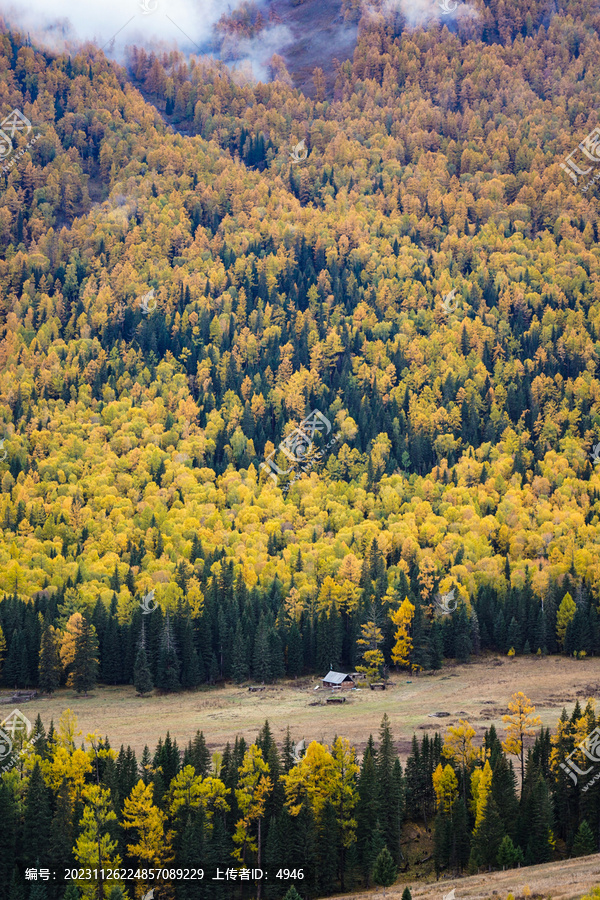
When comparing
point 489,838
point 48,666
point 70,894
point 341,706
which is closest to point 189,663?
point 48,666

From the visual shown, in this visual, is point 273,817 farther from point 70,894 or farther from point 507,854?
point 507,854

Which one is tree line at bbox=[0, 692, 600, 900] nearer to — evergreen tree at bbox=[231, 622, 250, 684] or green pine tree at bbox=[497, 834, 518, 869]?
green pine tree at bbox=[497, 834, 518, 869]

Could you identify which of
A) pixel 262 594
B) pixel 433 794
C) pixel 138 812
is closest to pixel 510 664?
pixel 262 594

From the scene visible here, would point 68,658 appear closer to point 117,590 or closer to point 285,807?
point 117,590

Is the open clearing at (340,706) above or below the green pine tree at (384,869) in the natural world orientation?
above

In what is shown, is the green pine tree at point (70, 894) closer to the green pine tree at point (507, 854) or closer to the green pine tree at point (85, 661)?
the green pine tree at point (507, 854)

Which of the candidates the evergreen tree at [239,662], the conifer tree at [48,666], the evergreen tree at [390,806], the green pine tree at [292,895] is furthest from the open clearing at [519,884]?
the conifer tree at [48,666]

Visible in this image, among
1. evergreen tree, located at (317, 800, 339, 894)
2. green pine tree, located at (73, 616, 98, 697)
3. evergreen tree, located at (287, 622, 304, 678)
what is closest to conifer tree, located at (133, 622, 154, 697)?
green pine tree, located at (73, 616, 98, 697)
